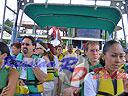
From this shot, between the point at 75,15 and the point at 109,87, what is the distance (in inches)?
101

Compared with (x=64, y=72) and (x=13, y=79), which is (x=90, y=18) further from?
(x=13, y=79)

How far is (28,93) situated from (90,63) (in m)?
1.15

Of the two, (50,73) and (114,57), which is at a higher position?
(114,57)

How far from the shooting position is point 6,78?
4.74 metres

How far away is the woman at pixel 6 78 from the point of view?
4.66 metres

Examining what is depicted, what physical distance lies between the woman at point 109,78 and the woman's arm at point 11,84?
122 cm

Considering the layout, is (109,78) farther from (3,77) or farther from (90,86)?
(3,77)

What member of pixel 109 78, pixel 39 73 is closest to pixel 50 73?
pixel 39 73

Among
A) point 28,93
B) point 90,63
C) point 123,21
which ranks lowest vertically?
point 28,93

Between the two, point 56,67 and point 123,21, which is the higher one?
point 123,21

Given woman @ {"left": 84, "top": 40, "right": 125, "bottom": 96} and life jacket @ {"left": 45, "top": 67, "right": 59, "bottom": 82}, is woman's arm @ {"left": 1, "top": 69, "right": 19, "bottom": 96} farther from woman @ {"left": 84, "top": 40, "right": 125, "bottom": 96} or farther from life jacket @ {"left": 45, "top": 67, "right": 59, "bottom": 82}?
life jacket @ {"left": 45, "top": 67, "right": 59, "bottom": 82}

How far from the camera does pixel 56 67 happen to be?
8117 mm

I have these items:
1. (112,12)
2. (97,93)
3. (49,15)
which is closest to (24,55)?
(49,15)

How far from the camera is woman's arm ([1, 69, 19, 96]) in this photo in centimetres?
464
